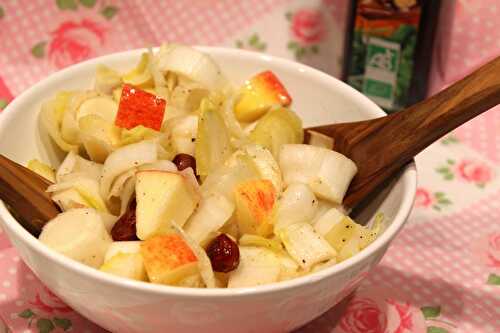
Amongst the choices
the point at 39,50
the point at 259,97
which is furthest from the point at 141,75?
the point at 39,50

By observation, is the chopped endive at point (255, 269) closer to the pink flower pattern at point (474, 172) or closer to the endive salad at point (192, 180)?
the endive salad at point (192, 180)

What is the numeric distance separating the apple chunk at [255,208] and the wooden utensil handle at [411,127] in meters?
0.12

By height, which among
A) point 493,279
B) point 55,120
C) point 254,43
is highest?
point 55,120

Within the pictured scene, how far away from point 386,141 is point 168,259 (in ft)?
1.05

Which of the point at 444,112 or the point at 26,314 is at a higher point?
the point at 444,112

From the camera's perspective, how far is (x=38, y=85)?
1008 mm

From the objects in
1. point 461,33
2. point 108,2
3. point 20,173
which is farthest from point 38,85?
point 461,33

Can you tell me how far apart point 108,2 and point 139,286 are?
3.21 ft

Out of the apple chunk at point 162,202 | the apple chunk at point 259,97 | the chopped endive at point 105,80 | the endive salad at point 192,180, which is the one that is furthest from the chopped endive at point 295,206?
the chopped endive at point 105,80

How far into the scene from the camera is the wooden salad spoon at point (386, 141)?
0.82m

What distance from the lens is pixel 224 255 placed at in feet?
2.57

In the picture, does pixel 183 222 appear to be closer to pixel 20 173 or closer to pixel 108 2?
pixel 20 173

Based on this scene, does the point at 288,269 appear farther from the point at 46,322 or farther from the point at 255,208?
the point at 46,322

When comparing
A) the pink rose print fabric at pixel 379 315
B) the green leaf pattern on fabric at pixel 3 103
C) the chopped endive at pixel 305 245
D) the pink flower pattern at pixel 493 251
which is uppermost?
the chopped endive at pixel 305 245
